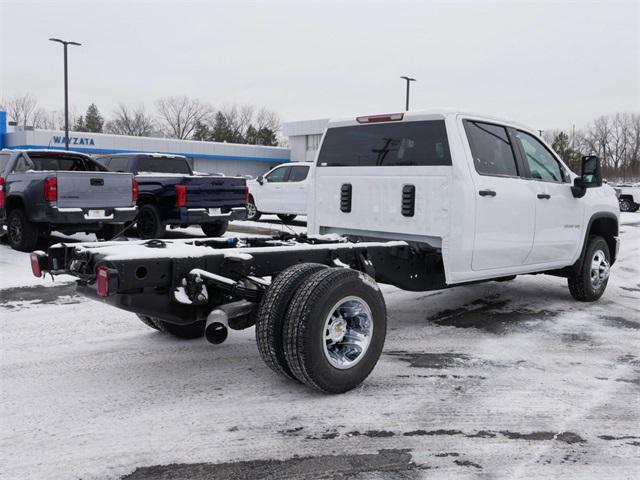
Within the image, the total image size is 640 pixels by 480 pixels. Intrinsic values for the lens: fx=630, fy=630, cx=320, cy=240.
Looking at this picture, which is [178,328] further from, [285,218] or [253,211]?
[285,218]

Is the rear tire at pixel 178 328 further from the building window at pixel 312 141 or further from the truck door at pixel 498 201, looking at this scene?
the building window at pixel 312 141

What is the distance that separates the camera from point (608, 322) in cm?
631

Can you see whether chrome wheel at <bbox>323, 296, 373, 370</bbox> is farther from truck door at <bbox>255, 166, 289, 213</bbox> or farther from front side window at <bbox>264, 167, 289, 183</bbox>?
front side window at <bbox>264, 167, 289, 183</bbox>

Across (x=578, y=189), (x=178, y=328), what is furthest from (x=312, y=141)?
(x=178, y=328)

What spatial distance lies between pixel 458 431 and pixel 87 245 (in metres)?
2.71

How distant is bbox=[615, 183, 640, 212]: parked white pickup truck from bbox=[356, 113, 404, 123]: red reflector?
25.9 meters

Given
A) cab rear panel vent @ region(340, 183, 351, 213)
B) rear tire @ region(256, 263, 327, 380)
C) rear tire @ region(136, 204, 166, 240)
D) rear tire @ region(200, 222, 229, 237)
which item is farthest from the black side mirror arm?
rear tire @ region(200, 222, 229, 237)

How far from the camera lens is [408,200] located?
5598 millimetres

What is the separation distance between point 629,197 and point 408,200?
27.0 meters

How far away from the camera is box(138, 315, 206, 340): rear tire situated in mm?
5254

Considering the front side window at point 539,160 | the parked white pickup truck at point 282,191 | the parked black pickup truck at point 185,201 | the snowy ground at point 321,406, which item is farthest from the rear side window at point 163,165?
the front side window at point 539,160

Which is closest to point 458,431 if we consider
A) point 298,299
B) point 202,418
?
point 298,299

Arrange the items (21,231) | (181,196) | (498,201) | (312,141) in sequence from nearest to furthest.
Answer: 1. (498,201)
2. (21,231)
3. (181,196)
4. (312,141)

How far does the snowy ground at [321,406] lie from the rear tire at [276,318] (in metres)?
0.28
